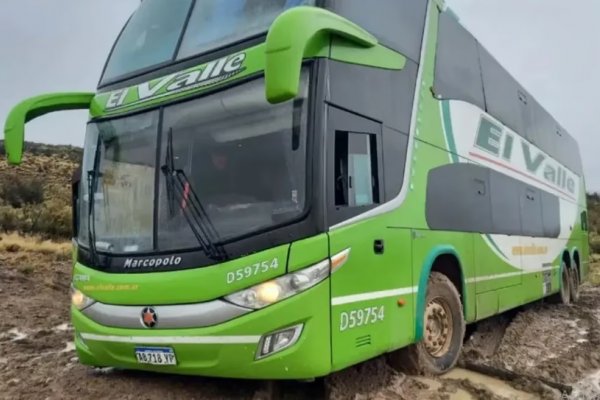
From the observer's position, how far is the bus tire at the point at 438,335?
586 centimetres

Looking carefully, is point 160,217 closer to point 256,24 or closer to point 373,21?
point 256,24

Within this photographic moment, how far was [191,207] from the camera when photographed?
487 centimetres

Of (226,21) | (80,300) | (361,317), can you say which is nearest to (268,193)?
(361,317)

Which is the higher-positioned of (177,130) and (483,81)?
(483,81)

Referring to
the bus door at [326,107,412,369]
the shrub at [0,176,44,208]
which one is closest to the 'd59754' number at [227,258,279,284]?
the bus door at [326,107,412,369]

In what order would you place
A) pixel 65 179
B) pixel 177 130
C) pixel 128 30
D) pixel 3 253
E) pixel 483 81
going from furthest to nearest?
pixel 65 179 → pixel 3 253 → pixel 483 81 → pixel 128 30 → pixel 177 130

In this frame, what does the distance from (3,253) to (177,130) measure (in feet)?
49.5

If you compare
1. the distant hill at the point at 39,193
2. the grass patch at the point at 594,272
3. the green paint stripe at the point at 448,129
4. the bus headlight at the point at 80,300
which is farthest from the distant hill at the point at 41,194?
the green paint stripe at the point at 448,129

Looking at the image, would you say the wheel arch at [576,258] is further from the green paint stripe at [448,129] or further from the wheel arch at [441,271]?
the green paint stripe at [448,129]

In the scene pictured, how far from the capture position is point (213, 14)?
564 centimetres

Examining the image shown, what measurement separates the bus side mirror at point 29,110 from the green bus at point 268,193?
0.8 inches

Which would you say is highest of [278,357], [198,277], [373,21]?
→ [373,21]

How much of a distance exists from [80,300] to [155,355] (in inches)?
41.0

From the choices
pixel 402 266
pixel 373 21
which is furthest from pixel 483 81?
pixel 402 266
